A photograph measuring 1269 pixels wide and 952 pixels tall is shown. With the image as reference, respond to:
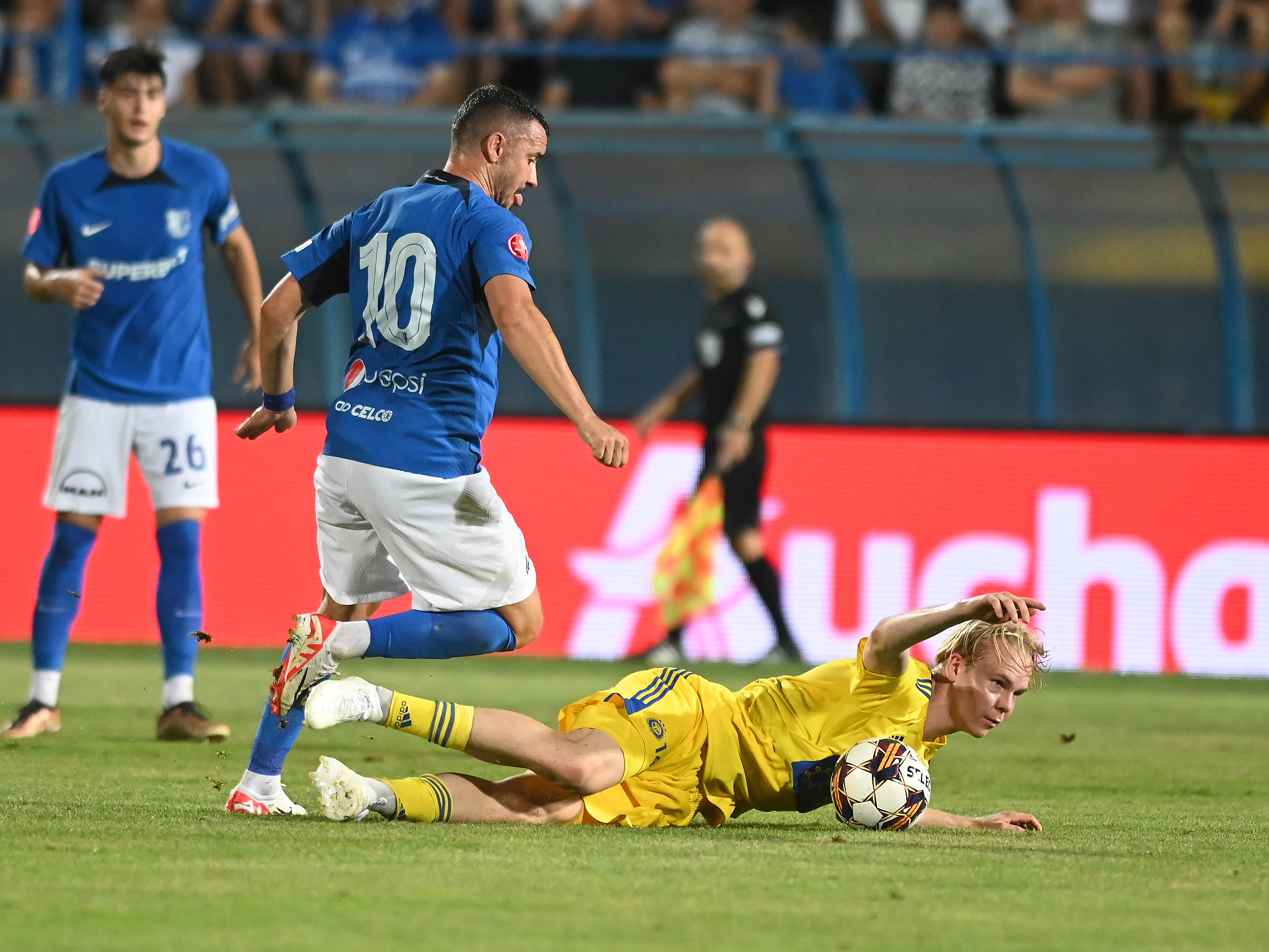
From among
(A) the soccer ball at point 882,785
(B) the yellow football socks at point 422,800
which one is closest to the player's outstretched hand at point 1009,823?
(A) the soccer ball at point 882,785

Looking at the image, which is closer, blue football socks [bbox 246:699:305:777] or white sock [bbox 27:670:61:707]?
blue football socks [bbox 246:699:305:777]

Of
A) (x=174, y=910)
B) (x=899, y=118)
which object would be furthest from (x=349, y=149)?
(x=174, y=910)

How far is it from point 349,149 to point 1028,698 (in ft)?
19.0

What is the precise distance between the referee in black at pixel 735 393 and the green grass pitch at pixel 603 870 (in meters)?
3.82

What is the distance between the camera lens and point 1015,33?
13.8m

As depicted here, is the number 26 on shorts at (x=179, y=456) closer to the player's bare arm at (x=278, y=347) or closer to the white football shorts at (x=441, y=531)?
the player's bare arm at (x=278, y=347)

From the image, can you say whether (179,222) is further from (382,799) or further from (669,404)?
(669,404)

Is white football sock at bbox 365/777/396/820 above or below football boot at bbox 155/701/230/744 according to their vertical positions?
above

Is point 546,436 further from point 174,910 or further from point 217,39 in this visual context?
point 174,910

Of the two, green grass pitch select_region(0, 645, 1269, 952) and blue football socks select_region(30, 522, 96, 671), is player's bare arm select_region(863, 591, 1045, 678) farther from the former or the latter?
blue football socks select_region(30, 522, 96, 671)

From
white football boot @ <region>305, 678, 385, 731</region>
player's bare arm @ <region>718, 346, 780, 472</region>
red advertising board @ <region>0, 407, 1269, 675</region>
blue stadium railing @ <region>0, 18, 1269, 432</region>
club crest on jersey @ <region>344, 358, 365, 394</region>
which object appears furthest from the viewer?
blue stadium railing @ <region>0, 18, 1269, 432</region>

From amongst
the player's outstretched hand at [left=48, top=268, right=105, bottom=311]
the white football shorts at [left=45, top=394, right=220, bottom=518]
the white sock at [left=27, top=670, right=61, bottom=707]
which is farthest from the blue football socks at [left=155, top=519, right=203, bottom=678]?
the player's outstretched hand at [left=48, top=268, right=105, bottom=311]

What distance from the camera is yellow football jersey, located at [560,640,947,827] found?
17.0 feet

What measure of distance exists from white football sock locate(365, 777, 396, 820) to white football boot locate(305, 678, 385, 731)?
0.96 ft
